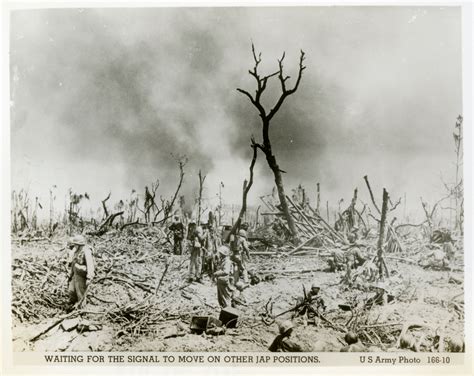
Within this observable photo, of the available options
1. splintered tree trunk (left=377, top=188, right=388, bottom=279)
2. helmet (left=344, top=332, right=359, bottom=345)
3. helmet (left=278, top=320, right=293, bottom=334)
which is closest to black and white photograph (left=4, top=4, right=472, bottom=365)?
splintered tree trunk (left=377, top=188, right=388, bottom=279)

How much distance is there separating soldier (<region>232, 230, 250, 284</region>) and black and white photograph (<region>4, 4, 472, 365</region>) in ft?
0.07

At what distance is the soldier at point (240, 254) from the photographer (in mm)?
3723

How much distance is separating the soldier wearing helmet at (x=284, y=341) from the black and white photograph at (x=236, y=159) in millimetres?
149

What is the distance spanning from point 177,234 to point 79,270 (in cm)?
96

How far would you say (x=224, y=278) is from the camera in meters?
3.70

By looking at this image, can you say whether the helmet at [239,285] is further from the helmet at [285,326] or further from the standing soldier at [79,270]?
the standing soldier at [79,270]

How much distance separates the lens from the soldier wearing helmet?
3.59 metres

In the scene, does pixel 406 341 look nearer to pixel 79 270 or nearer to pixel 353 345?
pixel 353 345

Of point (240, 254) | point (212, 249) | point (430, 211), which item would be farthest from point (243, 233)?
point (430, 211)

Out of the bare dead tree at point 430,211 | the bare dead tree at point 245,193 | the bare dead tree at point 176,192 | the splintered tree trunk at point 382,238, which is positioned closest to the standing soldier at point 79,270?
the bare dead tree at point 176,192

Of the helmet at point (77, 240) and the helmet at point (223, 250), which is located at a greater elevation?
the helmet at point (77, 240)

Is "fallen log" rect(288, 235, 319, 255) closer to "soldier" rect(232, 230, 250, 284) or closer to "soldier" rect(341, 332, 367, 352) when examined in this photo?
"soldier" rect(232, 230, 250, 284)
